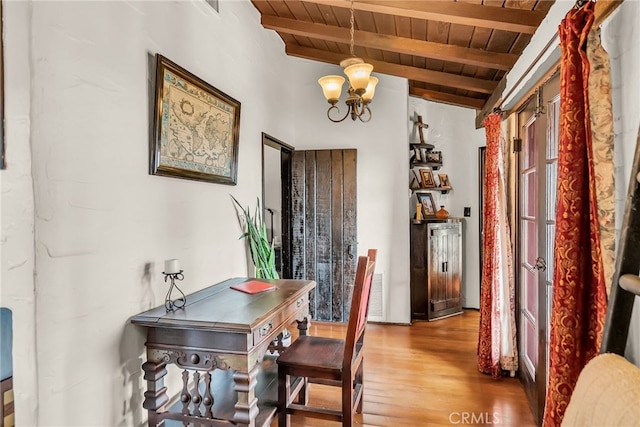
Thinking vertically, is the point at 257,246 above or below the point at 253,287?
above

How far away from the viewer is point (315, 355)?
212cm

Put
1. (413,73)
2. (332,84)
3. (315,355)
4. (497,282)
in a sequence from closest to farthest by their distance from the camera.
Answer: (315,355), (332,84), (497,282), (413,73)

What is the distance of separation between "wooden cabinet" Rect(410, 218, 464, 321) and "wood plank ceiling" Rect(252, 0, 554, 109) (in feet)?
5.20

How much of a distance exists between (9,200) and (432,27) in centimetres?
280

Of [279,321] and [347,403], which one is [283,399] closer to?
[347,403]

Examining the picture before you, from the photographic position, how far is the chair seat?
200cm

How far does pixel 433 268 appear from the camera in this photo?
14.1 ft

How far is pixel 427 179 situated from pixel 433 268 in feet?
3.72

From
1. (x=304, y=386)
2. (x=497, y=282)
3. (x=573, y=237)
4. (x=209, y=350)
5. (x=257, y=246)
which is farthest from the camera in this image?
(x=257, y=246)

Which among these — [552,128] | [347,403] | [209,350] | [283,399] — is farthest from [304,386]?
[552,128]

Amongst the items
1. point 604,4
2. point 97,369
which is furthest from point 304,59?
point 97,369

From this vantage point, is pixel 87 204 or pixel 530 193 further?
pixel 530 193

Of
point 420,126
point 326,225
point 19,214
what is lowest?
point 326,225

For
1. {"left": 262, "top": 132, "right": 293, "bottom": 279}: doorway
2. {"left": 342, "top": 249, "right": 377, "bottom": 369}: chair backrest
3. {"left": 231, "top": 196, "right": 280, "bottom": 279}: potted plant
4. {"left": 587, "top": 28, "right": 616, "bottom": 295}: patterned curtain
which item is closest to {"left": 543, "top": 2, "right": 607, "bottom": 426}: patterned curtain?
{"left": 587, "top": 28, "right": 616, "bottom": 295}: patterned curtain
